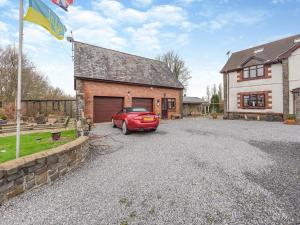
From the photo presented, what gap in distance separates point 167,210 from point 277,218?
1.50 meters

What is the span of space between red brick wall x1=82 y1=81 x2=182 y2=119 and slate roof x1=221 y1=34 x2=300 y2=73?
7417mm

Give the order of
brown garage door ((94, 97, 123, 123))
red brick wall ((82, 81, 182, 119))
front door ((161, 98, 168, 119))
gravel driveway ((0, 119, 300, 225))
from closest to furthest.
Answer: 1. gravel driveway ((0, 119, 300, 225))
2. red brick wall ((82, 81, 182, 119))
3. brown garage door ((94, 97, 123, 123))
4. front door ((161, 98, 168, 119))

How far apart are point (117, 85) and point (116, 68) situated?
2214mm

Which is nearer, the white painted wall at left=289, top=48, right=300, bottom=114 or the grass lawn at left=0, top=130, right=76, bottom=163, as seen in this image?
the grass lawn at left=0, top=130, right=76, bottom=163

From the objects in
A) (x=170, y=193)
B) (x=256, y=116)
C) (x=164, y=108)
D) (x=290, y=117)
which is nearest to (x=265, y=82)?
(x=256, y=116)

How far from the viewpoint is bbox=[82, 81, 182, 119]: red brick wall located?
12734 mm

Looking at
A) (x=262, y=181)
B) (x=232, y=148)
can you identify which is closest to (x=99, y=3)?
(x=232, y=148)

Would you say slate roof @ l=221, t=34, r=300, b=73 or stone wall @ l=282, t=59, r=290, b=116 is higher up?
slate roof @ l=221, t=34, r=300, b=73

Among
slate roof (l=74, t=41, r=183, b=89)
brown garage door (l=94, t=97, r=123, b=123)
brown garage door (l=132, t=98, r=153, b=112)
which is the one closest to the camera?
brown garage door (l=94, t=97, r=123, b=123)

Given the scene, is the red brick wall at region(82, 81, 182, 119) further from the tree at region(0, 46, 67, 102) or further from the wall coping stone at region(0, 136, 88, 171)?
the tree at region(0, 46, 67, 102)

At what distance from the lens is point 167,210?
2.39 m

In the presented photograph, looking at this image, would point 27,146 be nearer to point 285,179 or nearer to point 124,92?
point 285,179

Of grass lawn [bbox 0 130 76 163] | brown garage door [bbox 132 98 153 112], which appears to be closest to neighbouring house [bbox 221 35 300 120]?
brown garage door [bbox 132 98 153 112]

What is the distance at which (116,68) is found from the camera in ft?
50.8
